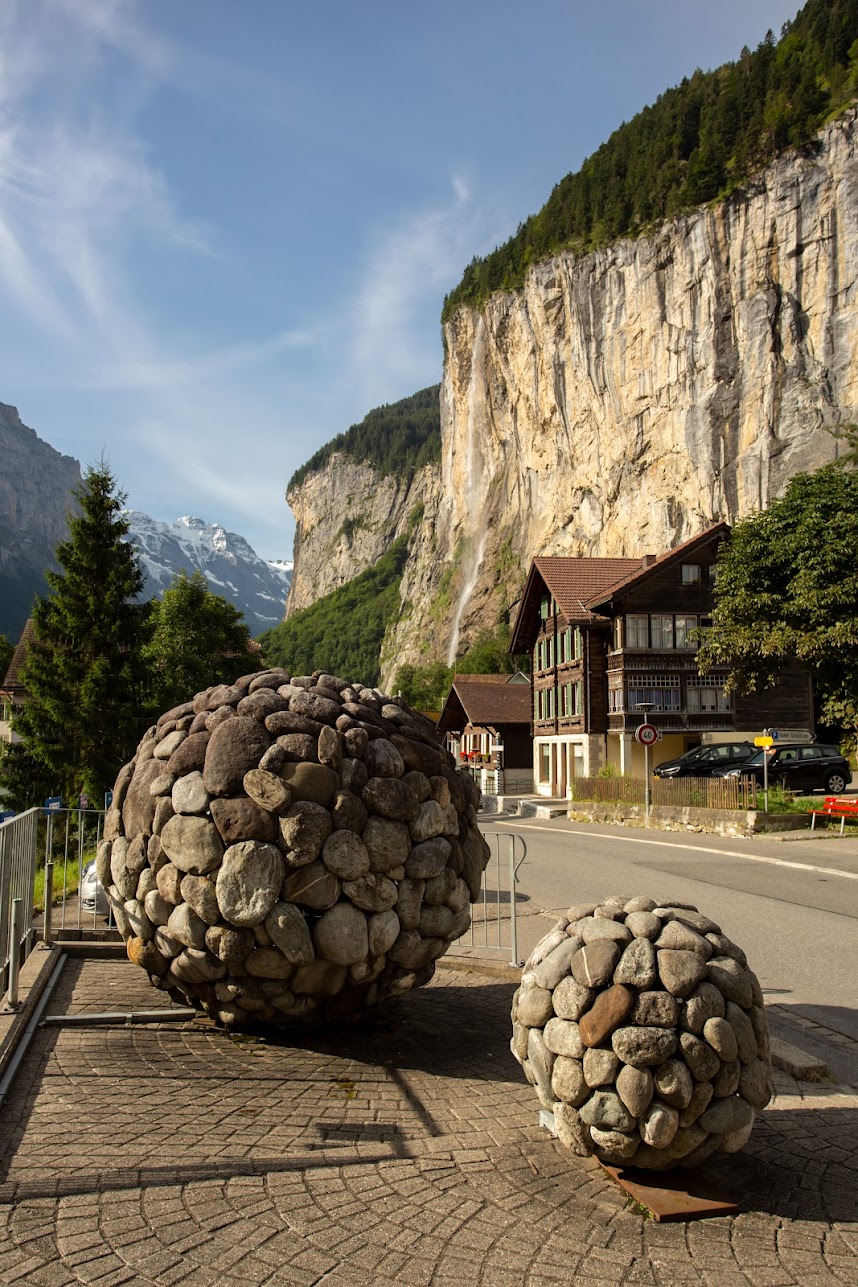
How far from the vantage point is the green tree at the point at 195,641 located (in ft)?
116

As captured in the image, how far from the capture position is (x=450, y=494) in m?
115

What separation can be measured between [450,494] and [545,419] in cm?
3033

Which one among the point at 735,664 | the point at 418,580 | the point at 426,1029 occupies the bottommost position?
the point at 426,1029

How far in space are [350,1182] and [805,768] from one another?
27.5 metres

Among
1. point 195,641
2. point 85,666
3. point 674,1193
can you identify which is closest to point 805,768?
point 85,666

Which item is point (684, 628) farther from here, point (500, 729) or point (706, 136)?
point (706, 136)

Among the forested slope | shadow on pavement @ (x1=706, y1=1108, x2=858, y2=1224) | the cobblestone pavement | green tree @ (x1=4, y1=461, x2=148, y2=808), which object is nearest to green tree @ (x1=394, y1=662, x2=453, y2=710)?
the forested slope

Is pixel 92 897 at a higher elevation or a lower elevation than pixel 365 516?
lower

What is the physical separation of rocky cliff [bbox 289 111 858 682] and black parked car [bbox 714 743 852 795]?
108 ft

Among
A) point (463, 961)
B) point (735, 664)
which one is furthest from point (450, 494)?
point (463, 961)

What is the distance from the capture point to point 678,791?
24953mm

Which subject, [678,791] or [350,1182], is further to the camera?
[678,791]

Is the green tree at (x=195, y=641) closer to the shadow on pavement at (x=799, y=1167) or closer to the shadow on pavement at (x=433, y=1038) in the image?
the shadow on pavement at (x=433, y=1038)

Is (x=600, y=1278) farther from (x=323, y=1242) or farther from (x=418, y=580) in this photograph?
(x=418, y=580)
